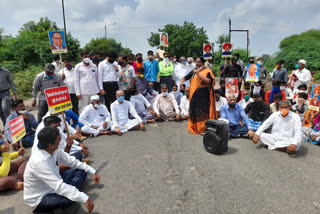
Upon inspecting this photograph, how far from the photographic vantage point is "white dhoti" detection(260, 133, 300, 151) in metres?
4.62

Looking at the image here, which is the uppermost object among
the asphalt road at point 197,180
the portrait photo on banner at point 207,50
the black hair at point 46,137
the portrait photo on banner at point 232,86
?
the portrait photo on banner at point 207,50

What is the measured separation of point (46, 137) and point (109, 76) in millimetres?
4270

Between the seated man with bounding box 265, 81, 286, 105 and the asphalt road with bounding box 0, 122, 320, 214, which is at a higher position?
the seated man with bounding box 265, 81, 286, 105

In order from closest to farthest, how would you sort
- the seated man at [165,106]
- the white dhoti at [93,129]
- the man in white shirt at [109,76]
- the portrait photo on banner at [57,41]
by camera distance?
1. the white dhoti at [93,129]
2. the portrait photo on banner at [57,41]
3. the man in white shirt at [109,76]
4. the seated man at [165,106]

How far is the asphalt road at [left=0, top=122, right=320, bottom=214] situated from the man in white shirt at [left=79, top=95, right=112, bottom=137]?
819mm

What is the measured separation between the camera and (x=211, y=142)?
15.1ft

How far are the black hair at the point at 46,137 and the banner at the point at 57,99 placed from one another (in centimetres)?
140

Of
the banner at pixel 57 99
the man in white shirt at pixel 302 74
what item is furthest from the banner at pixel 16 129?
the man in white shirt at pixel 302 74

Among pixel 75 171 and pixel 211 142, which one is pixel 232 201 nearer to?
pixel 211 142

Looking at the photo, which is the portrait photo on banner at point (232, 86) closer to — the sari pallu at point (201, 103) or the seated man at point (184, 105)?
the seated man at point (184, 105)

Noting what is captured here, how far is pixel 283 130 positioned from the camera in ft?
15.8

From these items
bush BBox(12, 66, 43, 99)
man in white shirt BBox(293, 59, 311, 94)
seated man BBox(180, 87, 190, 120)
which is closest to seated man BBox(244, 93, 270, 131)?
seated man BBox(180, 87, 190, 120)

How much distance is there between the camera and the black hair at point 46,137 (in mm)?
2658

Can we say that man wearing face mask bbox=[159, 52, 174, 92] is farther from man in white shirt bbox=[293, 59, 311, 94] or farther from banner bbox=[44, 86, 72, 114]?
banner bbox=[44, 86, 72, 114]
